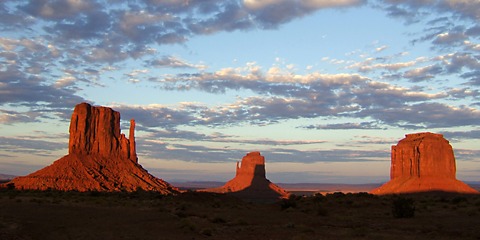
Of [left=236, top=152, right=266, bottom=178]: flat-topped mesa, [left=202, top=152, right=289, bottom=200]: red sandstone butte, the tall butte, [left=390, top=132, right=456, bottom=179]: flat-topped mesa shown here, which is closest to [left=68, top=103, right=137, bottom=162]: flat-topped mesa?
the tall butte

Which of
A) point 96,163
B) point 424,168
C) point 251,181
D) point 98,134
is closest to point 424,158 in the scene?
point 424,168

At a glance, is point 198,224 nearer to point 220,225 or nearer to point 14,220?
point 220,225

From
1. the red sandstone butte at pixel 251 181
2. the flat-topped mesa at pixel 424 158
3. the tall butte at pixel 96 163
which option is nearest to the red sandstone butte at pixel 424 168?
the flat-topped mesa at pixel 424 158

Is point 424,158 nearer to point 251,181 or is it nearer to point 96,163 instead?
point 251,181

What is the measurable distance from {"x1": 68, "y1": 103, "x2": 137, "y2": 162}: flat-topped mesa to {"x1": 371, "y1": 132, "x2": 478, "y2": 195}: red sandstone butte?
63.2 metres

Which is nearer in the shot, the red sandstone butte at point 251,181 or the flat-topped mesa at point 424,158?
the flat-topped mesa at point 424,158

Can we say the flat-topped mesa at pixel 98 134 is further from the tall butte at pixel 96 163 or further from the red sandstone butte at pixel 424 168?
the red sandstone butte at pixel 424 168

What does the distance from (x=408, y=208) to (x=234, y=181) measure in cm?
14597

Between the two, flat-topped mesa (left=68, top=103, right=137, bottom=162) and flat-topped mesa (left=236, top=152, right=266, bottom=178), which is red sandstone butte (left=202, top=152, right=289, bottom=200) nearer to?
flat-topped mesa (left=236, top=152, right=266, bottom=178)

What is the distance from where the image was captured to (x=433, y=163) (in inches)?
4323

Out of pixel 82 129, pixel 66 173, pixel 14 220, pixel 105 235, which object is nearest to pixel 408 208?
pixel 105 235

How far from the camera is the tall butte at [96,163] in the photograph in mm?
91062

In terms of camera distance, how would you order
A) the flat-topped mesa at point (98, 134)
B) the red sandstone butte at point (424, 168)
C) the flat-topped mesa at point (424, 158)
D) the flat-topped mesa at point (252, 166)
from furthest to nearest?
the flat-topped mesa at point (252, 166), the flat-topped mesa at point (98, 134), the flat-topped mesa at point (424, 158), the red sandstone butte at point (424, 168)

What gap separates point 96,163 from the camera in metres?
108
